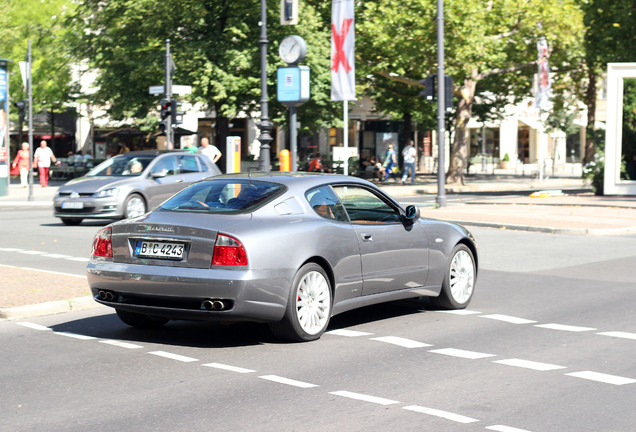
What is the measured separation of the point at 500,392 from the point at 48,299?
17.0ft

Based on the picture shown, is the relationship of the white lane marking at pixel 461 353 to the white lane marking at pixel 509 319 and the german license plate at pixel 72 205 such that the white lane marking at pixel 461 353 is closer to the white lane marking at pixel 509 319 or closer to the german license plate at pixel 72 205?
the white lane marking at pixel 509 319

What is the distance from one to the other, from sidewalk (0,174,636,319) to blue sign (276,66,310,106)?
4015 mm

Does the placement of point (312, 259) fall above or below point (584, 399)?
above

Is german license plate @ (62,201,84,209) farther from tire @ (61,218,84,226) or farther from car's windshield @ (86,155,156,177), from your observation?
car's windshield @ (86,155,156,177)

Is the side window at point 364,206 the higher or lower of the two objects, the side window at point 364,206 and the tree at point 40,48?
the lower

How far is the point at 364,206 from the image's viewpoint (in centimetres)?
909

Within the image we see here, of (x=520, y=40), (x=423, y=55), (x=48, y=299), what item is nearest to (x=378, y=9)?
(x=423, y=55)

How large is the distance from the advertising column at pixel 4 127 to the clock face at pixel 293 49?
12256 mm

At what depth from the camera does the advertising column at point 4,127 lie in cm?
3113

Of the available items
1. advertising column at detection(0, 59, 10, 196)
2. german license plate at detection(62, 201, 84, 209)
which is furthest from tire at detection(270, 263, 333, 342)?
advertising column at detection(0, 59, 10, 196)

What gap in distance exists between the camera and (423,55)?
3716cm

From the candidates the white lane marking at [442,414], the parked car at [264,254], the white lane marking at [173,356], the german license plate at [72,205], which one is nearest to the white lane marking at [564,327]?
the parked car at [264,254]

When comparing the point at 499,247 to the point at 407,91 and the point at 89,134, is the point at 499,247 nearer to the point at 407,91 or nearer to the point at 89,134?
the point at 407,91

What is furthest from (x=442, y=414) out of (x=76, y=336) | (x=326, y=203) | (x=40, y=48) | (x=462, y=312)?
(x=40, y=48)
